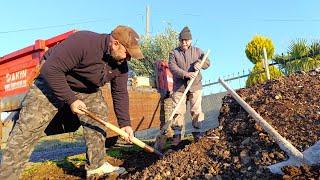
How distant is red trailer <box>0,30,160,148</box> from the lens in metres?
6.86

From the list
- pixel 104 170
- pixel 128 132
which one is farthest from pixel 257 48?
pixel 104 170

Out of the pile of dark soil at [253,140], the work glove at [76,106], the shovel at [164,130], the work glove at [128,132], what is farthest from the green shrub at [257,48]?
the work glove at [76,106]

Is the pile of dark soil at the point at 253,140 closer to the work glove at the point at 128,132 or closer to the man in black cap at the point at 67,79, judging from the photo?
the work glove at the point at 128,132

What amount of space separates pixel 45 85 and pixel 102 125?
82 cm

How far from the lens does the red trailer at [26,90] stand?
6855 millimetres

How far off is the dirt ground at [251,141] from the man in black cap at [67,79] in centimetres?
76

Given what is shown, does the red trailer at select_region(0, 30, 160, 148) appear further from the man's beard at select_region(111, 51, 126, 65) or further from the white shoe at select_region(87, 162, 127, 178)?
the man's beard at select_region(111, 51, 126, 65)

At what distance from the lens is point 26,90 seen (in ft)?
22.9

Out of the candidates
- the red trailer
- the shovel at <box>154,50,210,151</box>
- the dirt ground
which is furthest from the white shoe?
the red trailer

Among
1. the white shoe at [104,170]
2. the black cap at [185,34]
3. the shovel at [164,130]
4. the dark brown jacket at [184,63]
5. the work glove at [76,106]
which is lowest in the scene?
the white shoe at [104,170]

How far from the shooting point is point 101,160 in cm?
487

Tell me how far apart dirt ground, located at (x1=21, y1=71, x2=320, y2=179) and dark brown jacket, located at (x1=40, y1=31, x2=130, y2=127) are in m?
1.03

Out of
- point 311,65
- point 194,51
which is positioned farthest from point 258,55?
point 194,51

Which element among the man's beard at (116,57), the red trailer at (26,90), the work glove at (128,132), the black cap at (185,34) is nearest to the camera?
the man's beard at (116,57)
